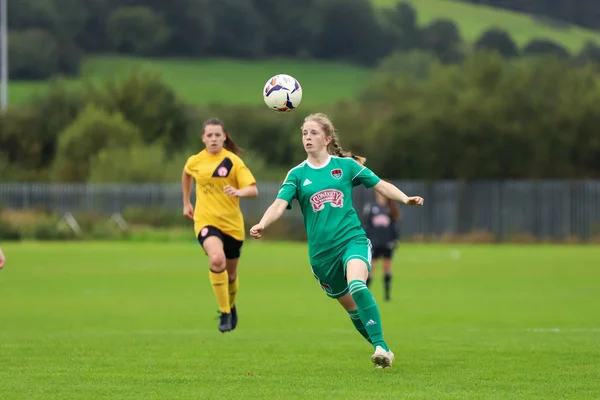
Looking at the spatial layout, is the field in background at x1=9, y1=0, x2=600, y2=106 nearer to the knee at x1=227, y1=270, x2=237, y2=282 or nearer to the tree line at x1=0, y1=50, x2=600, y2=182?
the tree line at x1=0, y1=50, x2=600, y2=182

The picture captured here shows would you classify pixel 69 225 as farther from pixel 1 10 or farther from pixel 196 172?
pixel 196 172

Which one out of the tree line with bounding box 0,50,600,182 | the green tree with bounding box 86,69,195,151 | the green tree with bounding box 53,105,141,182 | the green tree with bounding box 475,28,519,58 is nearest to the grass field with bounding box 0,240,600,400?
the tree line with bounding box 0,50,600,182

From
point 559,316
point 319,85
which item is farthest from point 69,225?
point 319,85

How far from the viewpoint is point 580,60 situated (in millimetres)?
99125

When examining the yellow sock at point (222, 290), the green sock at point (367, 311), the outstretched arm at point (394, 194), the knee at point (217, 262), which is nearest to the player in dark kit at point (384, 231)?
the yellow sock at point (222, 290)

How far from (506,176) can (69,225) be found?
859 inches

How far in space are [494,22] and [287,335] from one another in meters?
107

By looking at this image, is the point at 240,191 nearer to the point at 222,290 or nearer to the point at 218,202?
the point at 218,202

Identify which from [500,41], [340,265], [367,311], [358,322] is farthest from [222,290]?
[500,41]

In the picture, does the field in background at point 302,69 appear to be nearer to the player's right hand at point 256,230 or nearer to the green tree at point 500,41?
the green tree at point 500,41

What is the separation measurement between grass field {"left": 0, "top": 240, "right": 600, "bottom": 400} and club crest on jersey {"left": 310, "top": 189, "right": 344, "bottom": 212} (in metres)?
1.45

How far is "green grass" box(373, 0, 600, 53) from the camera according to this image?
114 metres

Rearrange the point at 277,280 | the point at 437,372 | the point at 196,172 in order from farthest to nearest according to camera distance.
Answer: the point at 277,280 < the point at 196,172 < the point at 437,372

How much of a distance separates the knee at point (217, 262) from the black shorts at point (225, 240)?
0.28 meters
